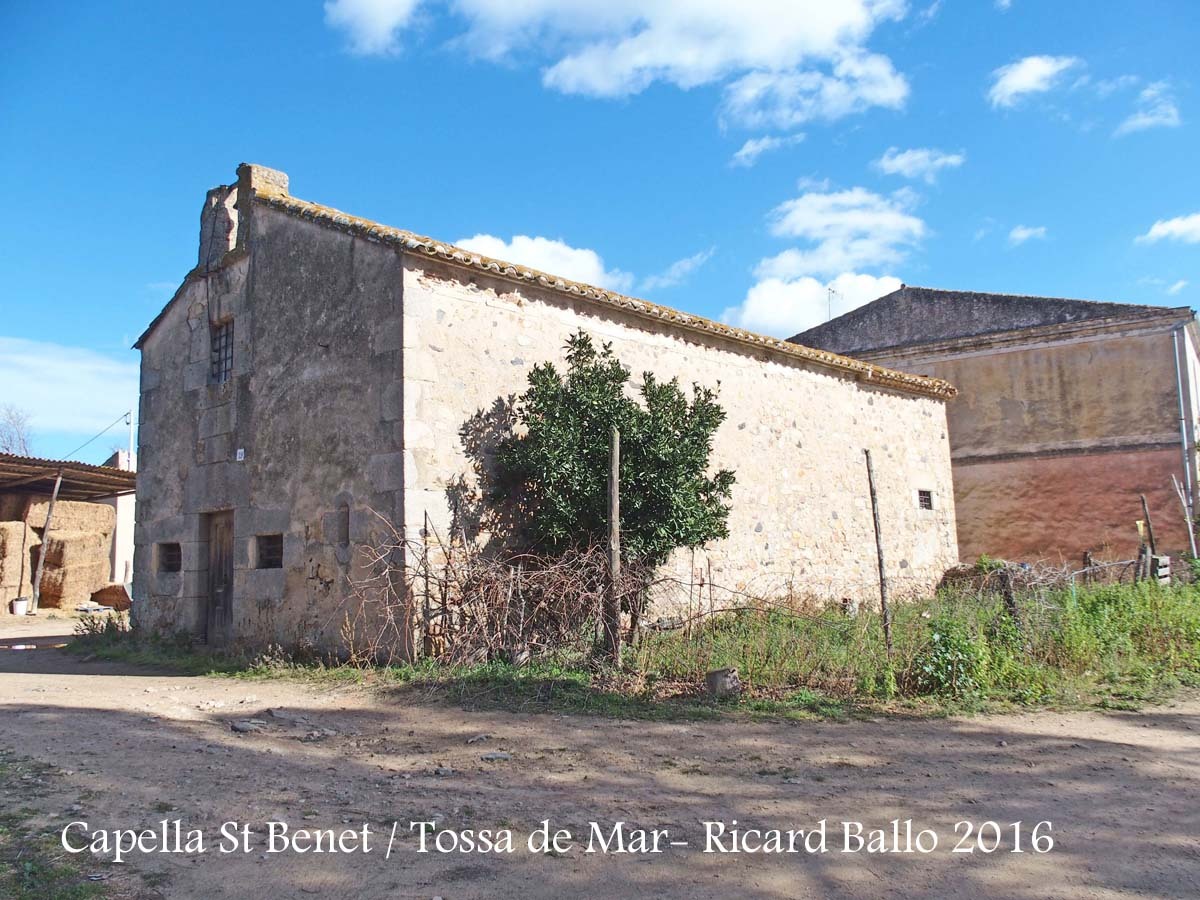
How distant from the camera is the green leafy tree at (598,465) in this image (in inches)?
368

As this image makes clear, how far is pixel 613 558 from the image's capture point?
335 inches

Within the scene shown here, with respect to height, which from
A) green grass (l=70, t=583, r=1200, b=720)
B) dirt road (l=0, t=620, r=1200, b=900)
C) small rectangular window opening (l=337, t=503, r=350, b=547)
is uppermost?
small rectangular window opening (l=337, t=503, r=350, b=547)

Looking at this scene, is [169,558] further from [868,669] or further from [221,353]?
[868,669]

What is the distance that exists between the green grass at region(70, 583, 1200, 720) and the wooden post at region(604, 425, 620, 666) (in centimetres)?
25

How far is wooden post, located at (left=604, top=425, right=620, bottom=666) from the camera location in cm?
829

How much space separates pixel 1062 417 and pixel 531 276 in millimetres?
14040

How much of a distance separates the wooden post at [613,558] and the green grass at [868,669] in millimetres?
255

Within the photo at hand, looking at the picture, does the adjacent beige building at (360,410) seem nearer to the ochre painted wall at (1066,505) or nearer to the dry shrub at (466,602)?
the dry shrub at (466,602)

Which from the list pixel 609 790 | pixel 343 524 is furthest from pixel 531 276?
pixel 609 790

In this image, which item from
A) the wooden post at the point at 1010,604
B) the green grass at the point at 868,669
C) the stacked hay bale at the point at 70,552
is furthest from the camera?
the stacked hay bale at the point at 70,552

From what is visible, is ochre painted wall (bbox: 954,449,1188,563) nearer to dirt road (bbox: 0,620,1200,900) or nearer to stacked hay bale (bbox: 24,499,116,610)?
dirt road (bbox: 0,620,1200,900)

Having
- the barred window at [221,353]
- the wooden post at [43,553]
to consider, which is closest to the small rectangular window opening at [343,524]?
the barred window at [221,353]

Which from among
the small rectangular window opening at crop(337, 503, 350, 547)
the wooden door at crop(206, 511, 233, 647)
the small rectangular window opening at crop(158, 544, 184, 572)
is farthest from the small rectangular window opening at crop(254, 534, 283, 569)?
the small rectangular window opening at crop(158, 544, 184, 572)

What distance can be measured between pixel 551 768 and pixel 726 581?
653 centimetres
